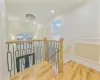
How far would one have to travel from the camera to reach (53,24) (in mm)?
6832

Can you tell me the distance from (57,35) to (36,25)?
136 inches

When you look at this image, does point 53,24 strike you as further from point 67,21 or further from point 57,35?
point 67,21

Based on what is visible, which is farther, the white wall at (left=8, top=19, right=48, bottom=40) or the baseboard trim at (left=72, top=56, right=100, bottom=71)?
the white wall at (left=8, top=19, right=48, bottom=40)

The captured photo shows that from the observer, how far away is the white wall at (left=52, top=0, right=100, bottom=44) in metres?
3.67

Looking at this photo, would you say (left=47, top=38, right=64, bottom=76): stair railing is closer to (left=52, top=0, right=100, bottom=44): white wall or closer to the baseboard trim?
the baseboard trim

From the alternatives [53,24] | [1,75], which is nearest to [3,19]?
[1,75]

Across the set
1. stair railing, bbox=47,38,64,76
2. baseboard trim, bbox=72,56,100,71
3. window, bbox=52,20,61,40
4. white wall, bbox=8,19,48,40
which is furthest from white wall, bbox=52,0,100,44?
white wall, bbox=8,19,48,40

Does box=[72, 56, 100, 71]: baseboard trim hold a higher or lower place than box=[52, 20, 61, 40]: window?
lower

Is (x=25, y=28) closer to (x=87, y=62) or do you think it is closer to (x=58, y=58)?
(x=58, y=58)

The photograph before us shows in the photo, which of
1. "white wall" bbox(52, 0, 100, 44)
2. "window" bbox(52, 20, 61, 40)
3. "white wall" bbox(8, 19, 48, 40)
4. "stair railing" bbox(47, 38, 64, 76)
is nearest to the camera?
"stair railing" bbox(47, 38, 64, 76)

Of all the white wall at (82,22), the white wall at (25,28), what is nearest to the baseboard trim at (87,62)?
the white wall at (82,22)

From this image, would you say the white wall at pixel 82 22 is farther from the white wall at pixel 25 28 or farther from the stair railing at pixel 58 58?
the white wall at pixel 25 28

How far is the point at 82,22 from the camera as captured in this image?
4238 mm

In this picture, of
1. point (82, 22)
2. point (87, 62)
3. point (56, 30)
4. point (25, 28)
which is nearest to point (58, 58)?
point (87, 62)
